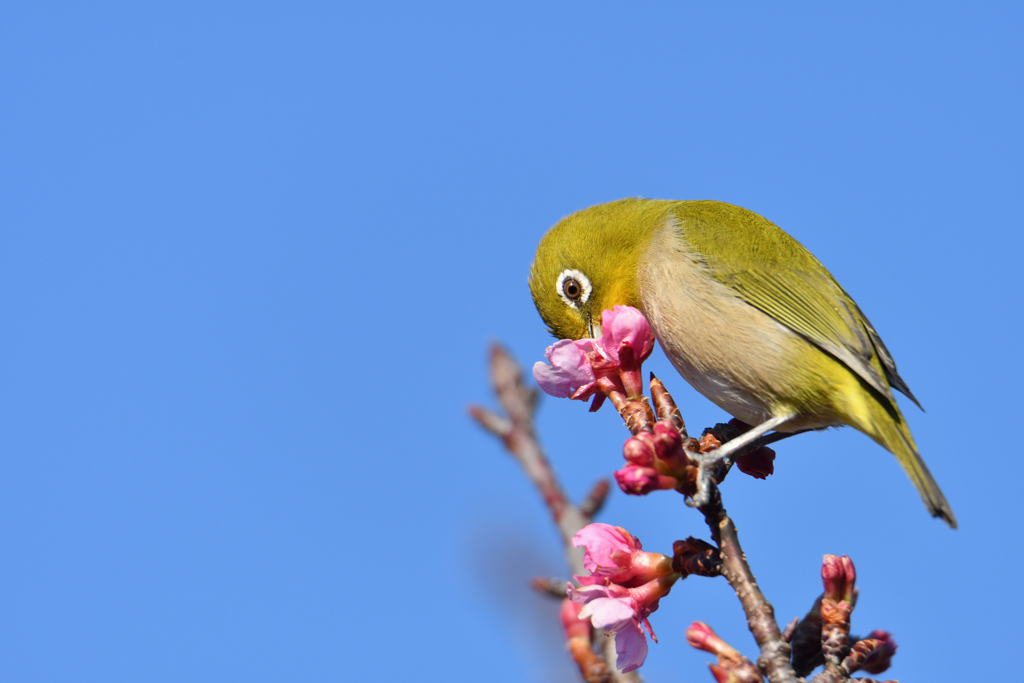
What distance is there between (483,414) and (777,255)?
2302 mm

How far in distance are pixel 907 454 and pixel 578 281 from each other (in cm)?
248

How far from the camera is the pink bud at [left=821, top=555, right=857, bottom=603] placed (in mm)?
3717

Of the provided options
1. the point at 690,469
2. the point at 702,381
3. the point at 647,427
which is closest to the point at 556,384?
the point at 647,427

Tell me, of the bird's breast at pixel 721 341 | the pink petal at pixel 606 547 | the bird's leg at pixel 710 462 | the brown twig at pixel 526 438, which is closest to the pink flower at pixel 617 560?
the pink petal at pixel 606 547

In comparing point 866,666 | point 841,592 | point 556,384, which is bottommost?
point 866,666

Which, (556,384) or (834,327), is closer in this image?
(556,384)

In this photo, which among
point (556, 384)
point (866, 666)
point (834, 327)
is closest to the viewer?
point (866, 666)

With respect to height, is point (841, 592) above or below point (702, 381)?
below

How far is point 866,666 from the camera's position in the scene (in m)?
3.90

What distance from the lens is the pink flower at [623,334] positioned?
172 inches

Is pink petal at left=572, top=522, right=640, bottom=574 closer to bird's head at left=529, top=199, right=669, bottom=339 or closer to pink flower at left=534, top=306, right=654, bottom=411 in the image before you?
pink flower at left=534, top=306, right=654, bottom=411

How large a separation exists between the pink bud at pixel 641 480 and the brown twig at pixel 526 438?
0.90m

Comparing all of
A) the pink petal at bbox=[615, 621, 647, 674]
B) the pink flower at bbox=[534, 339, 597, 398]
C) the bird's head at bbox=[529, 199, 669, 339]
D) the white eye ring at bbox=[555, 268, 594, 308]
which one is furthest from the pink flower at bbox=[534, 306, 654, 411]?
the white eye ring at bbox=[555, 268, 594, 308]

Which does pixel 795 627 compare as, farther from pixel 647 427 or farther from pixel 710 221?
pixel 710 221
